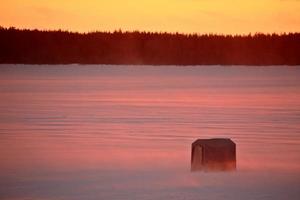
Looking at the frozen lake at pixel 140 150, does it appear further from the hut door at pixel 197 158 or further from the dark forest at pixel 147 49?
the dark forest at pixel 147 49

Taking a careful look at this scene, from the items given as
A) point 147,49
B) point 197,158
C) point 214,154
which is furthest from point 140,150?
point 147,49

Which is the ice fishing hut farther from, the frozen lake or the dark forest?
the dark forest

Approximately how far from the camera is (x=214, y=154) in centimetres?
505

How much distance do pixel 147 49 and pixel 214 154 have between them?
36.1m

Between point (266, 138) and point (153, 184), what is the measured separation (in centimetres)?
244

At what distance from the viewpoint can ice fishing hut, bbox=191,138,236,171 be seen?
4.98m

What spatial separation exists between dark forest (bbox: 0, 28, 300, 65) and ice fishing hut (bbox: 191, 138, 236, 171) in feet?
102

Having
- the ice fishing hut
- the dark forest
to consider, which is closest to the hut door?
the ice fishing hut

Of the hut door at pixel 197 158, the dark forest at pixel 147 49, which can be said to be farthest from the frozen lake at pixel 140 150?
the dark forest at pixel 147 49

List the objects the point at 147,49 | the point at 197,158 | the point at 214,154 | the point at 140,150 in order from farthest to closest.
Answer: the point at 147,49 → the point at 140,150 → the point at 197,158 → the point at 214,154

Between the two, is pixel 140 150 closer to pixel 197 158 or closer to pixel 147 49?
pixel 197 158

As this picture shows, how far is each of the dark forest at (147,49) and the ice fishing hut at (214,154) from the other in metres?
31.2

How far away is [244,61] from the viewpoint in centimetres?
4312

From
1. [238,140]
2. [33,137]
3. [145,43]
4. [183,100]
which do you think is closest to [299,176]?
[238,140]
